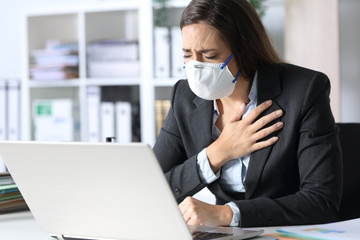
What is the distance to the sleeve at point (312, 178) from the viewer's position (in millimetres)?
1402

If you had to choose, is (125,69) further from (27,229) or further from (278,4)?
(27,229)

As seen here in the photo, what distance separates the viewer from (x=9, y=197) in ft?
5.39

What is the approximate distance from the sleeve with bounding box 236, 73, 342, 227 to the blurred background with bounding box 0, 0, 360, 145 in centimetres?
164

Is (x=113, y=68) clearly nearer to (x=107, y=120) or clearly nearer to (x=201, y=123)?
(x=107, y=120)

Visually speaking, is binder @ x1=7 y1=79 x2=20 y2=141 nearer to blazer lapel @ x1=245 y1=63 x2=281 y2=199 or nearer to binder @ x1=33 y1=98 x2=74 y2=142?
binder @ x1=33 y1=98 x2=74 y2=142

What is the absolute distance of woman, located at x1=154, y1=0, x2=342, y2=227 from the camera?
1.55 m

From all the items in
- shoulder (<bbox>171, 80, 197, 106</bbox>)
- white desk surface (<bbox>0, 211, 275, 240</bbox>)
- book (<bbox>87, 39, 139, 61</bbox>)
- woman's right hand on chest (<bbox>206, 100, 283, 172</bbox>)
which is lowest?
white desk surface (<bbox>0, 211, 275, 240</bbox>)

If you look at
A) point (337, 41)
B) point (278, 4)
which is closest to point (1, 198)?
point (337, 41)

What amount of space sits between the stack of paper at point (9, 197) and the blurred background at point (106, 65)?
1.85m

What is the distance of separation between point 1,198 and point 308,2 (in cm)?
201

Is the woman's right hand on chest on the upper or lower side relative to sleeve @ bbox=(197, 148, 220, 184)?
upper

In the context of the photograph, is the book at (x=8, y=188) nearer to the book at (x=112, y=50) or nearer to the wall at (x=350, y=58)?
the book at (x=112, y=50)

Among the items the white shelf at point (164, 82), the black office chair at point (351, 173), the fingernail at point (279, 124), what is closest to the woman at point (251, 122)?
the fingernail at point (279, 124)

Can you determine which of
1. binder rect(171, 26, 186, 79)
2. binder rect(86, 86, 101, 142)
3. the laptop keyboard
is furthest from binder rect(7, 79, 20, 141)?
the laptop keyboard
